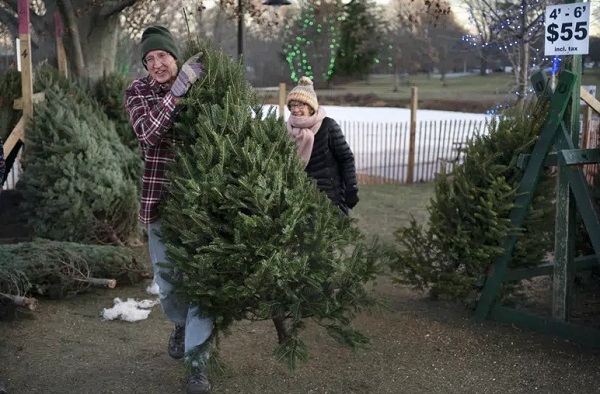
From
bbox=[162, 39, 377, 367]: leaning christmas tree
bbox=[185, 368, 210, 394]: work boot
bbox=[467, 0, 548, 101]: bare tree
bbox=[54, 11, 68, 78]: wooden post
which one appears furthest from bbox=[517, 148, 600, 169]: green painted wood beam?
bbox=[467, 0, 548, 101]: bare tree

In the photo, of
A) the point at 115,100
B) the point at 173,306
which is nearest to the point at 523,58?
the point at 115,100

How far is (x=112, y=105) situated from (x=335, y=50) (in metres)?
11.3

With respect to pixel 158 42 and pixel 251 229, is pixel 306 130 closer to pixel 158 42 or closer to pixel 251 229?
pixel 158 42

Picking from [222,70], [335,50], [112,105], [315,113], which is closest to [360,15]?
[335,50]

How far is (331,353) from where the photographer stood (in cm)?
459

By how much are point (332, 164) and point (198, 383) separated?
215cm

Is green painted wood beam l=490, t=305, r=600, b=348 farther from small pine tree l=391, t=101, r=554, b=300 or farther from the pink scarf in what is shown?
the pink scarf

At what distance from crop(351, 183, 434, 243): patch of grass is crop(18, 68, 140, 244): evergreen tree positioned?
9.61 ft

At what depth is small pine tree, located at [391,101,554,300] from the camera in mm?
4887

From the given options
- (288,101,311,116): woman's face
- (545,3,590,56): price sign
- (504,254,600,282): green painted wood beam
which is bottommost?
(504,254,600,282): green painted wood beam

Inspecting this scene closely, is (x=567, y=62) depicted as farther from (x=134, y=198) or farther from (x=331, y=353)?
(x=134, y=198)

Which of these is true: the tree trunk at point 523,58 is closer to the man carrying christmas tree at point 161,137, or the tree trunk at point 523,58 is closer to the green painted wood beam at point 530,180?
the green painted wood beam at point 530,180

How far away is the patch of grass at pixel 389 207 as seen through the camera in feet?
30.2

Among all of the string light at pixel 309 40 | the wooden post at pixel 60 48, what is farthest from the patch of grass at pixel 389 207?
the string light at pixel 309 40
